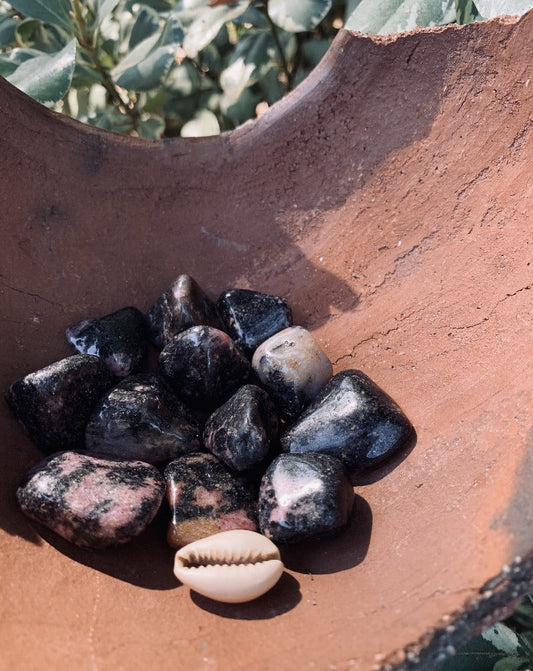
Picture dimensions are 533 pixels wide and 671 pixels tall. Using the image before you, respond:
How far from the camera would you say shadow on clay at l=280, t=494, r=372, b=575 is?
2.51 feet

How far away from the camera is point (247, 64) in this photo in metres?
1.55

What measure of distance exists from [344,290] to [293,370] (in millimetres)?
187

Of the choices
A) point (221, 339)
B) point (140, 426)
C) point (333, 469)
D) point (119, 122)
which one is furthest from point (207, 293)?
point (119, 122)

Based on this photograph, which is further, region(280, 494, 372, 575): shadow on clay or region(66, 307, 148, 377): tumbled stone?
region(66, 307, 148, 377): tumbled stone

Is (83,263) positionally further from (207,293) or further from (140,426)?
(140,426)

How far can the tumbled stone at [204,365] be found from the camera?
3.18 feet

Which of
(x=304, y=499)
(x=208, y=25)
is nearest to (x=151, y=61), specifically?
(x=208, y=25)

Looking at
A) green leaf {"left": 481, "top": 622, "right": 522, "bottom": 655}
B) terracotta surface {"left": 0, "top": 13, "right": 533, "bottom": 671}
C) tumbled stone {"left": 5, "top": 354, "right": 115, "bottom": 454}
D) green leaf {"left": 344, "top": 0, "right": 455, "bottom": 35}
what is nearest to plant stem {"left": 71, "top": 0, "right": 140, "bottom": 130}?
terracotta surface {"left": 0, "top": 13, "right": 533, "bottom": 671}

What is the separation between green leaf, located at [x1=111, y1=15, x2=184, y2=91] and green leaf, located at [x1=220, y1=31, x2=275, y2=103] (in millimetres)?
182

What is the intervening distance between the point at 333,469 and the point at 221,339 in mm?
267

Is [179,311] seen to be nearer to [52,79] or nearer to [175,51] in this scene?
[52,79]

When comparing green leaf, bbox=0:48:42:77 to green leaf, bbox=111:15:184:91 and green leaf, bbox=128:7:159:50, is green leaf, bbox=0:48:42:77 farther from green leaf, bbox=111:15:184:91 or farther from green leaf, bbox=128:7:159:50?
green leaf, bbox=128:7:159:50

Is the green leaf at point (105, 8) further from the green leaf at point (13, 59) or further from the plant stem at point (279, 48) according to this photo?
the plant stem at point (279, 48)

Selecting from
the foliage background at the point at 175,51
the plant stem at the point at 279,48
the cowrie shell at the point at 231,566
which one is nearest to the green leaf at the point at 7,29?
the foliage background at the point at 175,51
